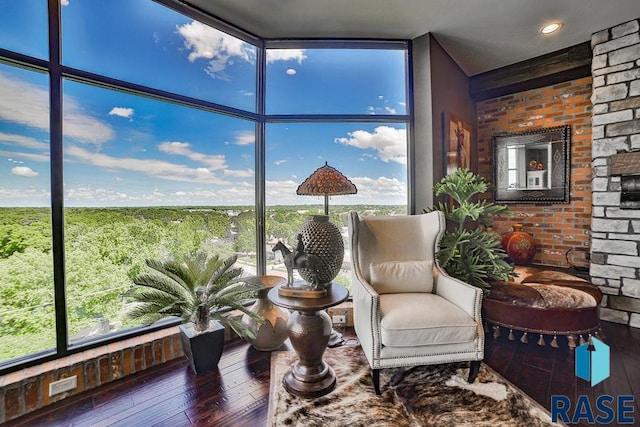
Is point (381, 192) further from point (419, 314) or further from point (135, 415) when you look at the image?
point (135, 415)

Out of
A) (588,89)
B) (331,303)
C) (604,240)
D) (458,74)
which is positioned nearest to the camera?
(331,303)

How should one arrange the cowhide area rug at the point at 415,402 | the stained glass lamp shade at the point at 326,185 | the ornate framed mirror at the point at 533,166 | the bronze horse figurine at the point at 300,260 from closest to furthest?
the cowhide area rug at the point at 415,402 < the bronze horse figurine at the point at 300,260 < the stained glass lamp shade at the point at 326,185 < the ornate framed mirror at the point at 533,166

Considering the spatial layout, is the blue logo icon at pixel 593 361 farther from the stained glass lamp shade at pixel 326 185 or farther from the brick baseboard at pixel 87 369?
the brick baseboard at pixel 87 369

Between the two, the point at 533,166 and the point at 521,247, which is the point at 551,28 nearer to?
the point at 533,166

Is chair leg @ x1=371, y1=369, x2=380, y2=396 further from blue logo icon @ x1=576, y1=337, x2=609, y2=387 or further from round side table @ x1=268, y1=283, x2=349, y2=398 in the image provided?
blue logo icon @ x1=576, y1=337, x2=609, y2=387

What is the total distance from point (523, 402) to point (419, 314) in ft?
2.42

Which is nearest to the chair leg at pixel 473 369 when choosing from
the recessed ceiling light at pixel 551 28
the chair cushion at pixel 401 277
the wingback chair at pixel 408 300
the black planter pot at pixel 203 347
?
the wingback chair at pixel 408 300

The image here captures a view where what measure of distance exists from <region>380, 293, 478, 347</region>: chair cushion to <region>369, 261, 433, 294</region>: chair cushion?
1.22ft

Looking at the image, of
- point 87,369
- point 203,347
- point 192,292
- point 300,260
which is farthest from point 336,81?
point 87,369

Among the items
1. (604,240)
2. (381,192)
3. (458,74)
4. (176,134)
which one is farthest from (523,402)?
(458,74)

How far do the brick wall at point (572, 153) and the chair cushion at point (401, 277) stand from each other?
7.88 ft

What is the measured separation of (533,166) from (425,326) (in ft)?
10.3

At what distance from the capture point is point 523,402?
1.67 metres

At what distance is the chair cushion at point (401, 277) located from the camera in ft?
7.26
